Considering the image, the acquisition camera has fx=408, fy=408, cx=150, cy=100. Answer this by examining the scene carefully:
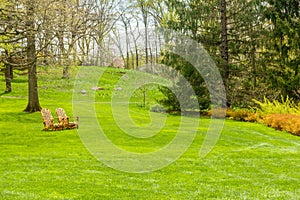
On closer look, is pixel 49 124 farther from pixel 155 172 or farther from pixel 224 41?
pixel 224 41

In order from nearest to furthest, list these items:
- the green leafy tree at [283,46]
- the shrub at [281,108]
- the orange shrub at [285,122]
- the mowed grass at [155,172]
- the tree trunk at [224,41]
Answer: the mowed grass at [155,172] < the orange shrub at [285,122] < the shrub at [281,108] < the green leafy tree at [283,46] < the tree trunk at [224,41]

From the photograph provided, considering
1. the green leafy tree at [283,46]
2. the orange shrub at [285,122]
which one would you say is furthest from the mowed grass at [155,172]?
the green leafy tree at [283,46]

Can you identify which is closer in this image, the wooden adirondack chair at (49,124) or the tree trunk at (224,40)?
the wooden adirondack chair at (49,124)

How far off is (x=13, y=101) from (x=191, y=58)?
40.0 ft

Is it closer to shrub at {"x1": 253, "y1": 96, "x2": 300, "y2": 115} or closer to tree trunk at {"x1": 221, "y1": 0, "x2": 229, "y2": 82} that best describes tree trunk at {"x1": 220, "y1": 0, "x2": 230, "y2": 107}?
tree trunk at {"x1": 221, "y1": 0, "x2": 229, "y2": 82}

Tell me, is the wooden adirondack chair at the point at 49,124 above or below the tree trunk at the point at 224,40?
below

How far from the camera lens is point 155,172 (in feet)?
27.8

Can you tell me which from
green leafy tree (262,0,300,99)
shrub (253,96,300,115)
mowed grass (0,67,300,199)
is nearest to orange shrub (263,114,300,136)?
mowed grass (0,67,300,199)

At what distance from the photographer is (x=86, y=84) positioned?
3578cm

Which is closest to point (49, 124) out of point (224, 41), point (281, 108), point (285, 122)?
point (285, 122)

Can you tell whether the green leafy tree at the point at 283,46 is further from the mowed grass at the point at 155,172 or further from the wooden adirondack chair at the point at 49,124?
the wooden adirondack chair at the point at 49,124

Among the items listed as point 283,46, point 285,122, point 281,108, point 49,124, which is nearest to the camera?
point 49,124

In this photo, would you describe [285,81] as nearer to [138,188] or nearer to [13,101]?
[138,188]

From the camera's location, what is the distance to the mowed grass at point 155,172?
690 cm
